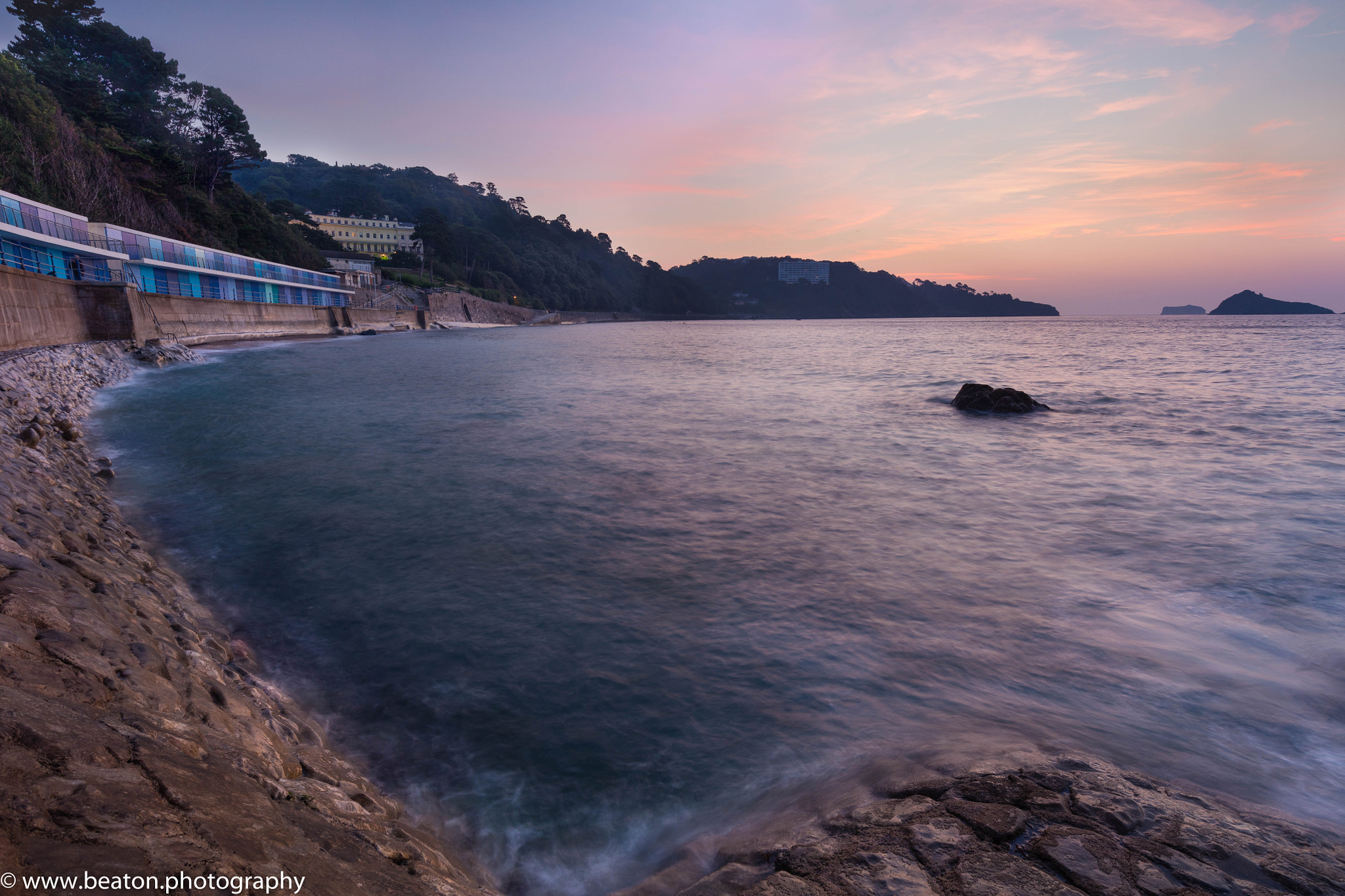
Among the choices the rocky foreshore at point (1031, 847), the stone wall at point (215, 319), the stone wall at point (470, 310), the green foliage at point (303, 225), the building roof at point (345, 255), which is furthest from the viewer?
the green foliage at point (303, 225)

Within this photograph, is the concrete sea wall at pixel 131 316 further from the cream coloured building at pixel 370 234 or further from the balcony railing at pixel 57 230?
the cream coloured building at pixel 370 234

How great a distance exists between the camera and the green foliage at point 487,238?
380 feet

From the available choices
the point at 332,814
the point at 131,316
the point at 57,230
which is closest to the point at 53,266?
the point at 57,230

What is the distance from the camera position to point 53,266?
28.3 metres

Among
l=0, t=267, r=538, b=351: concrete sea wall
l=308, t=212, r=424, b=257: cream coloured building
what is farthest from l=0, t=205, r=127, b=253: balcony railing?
l=308, t=212, r=424, b=257: cream coloured building

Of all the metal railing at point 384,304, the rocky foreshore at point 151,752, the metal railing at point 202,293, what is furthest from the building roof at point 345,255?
the rocky foreshore at point 151,752

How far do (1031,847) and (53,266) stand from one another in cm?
4125

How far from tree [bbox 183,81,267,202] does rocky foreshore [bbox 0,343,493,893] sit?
246ft

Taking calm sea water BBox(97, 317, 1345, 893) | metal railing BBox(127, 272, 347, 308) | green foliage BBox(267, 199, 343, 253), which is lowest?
calm sea water BBox(97, 317, 1345, 893)

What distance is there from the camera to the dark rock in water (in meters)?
20.2

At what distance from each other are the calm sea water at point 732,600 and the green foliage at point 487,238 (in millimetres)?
101767

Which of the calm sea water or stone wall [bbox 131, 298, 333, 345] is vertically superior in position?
stone wall [bbox 131, 298, 333, 345]

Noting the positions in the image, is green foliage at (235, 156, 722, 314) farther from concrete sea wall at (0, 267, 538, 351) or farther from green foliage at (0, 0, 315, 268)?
concrete sea wall at (0, 267, 538, 351)

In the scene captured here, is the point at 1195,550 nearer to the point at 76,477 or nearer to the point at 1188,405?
the point at 76,477
